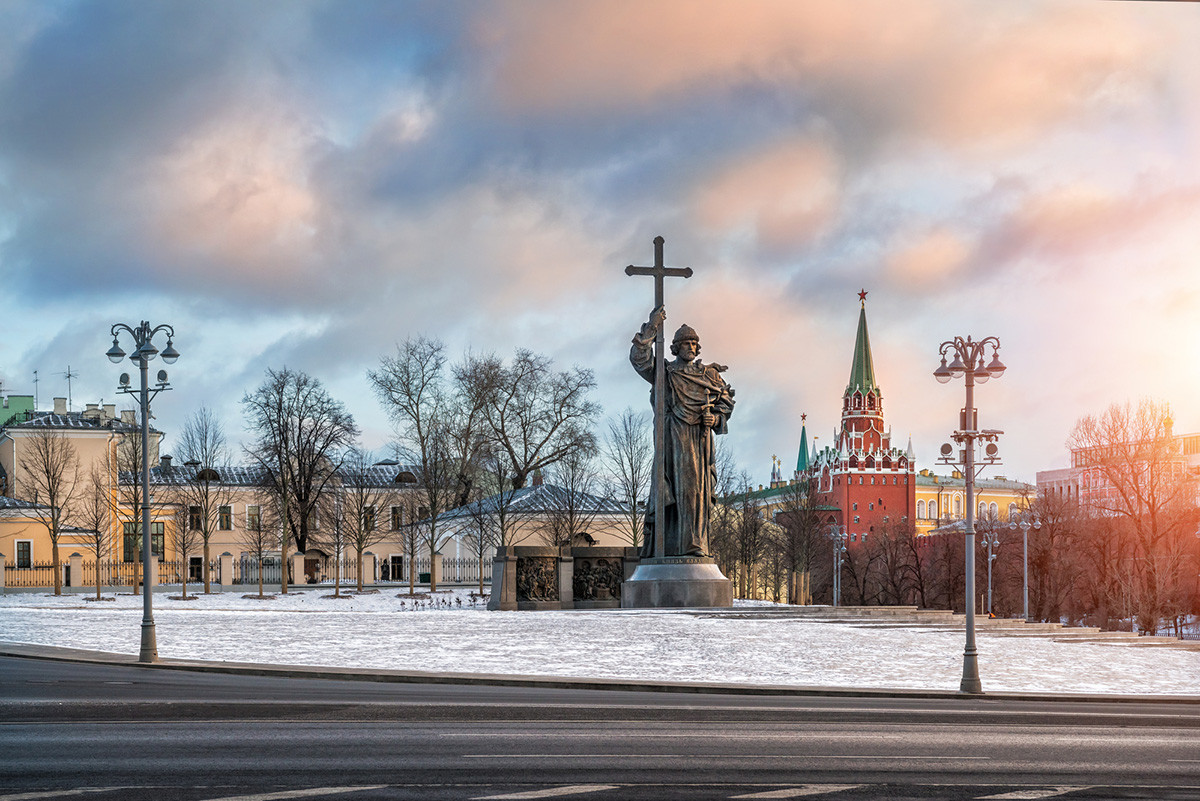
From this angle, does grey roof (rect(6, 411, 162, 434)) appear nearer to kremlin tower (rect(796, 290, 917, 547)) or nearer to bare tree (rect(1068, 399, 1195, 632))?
bare tree (rect(1068, 399, 1195, 632))

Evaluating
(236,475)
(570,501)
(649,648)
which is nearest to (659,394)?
(649,648)

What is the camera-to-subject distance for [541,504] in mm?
69062

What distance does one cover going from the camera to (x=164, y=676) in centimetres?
2258

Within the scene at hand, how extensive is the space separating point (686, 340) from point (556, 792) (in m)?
23.3

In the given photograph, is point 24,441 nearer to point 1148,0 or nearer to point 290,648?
point 290,648

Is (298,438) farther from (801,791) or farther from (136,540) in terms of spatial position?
(801,791)

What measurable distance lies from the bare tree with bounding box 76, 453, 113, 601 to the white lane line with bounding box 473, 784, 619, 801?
61.6m

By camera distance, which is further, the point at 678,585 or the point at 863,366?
the point at 863,366

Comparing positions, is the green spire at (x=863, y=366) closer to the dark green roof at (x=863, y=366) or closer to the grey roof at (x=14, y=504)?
the dark green roof at (x=863, y=366)

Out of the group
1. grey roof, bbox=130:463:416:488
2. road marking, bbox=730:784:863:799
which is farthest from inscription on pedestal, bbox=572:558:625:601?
grey roof, bbox=130:463:416:488

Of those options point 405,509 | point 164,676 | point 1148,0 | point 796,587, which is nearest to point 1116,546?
point 796,587

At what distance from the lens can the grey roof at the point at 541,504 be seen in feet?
223

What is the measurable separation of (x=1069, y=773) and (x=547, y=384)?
194 ft

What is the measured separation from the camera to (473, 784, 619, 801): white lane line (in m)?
10.4
